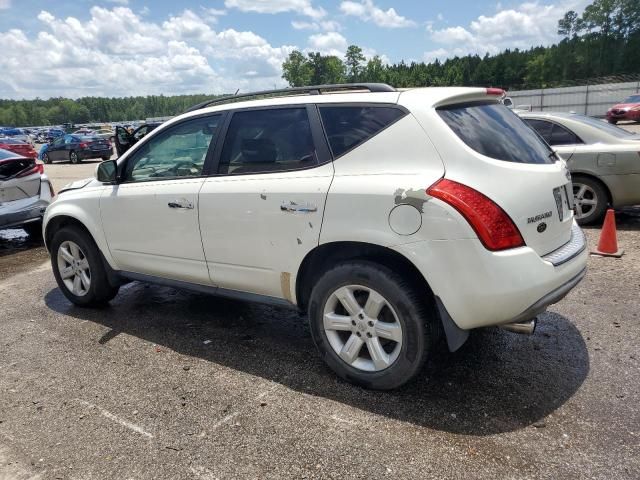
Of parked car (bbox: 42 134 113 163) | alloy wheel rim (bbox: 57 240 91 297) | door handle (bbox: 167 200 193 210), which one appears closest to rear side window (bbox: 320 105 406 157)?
door handle (bbox: 167 200 193 210)

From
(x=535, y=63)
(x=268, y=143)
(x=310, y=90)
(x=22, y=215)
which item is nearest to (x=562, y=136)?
(x=310, y=90)

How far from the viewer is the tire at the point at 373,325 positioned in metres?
3.02

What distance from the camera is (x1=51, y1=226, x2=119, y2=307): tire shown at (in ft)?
15.9

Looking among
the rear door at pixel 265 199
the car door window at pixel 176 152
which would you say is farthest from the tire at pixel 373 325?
the car door window at pixel 176 152

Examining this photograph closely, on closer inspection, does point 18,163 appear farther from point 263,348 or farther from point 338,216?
point 338,216

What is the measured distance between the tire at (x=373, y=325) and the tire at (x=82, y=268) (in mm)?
2485

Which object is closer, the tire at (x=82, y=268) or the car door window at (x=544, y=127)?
the tire at (x=82, y=268)

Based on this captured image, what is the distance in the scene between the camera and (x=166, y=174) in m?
4.24

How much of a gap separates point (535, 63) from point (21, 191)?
4455 inches

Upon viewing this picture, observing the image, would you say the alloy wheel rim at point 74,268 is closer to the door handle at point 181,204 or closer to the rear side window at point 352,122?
the door handle at point 181,204

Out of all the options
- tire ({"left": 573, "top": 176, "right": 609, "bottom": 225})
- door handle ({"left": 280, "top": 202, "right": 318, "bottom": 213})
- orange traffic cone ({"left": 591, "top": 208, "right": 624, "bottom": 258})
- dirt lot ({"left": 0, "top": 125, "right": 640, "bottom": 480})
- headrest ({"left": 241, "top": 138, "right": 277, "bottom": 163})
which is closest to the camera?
dirt lot ({"left": 0, "top": 125, "right": 640, "bottom": 480})

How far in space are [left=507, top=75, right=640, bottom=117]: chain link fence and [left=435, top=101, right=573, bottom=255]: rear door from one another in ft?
128

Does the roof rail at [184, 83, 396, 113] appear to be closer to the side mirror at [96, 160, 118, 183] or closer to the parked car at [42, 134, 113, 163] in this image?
the side mirror at [96, 160, 118, 183]

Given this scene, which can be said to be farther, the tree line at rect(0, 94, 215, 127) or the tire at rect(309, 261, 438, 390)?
the tree line at rect(0, 94, 215, 127)
